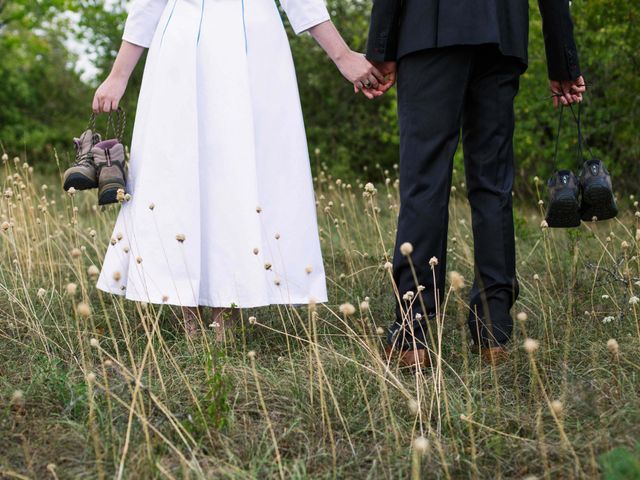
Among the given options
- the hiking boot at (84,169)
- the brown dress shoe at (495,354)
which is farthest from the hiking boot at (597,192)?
the hiking boot at (84,169)

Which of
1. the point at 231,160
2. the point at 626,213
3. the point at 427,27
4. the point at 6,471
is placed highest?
the point at 427,27

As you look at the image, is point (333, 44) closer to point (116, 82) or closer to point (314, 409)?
point (116, 82)

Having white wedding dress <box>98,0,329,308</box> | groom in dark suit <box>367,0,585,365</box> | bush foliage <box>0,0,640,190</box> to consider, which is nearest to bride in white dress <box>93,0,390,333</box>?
white wedding dress <box>98,0,329,308</box>

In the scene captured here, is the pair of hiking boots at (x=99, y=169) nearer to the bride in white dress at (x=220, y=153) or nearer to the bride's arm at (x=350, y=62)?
the bride in white dress at (x=220, y=153)

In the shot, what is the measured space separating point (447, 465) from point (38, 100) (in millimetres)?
12467

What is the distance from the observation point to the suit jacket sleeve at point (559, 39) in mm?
2959

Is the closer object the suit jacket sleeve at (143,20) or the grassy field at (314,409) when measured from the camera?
the grassy field at (314,409)

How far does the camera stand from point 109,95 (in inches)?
124

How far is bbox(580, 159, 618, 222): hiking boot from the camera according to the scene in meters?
2.95

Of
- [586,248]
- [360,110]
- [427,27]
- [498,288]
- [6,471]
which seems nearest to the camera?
[6,471]

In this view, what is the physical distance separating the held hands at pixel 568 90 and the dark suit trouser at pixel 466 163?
0.31 m

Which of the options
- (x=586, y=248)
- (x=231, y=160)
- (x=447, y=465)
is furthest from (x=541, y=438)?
(x=586, y=248)

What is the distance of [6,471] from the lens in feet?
6.57

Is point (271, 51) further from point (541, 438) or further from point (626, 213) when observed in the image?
point (626, 213)
